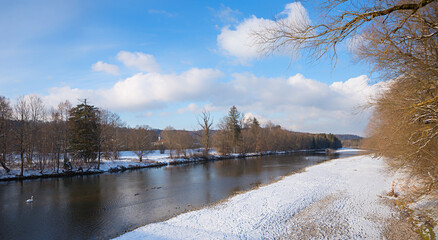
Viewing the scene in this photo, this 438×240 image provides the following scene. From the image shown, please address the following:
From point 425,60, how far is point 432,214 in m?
7.14

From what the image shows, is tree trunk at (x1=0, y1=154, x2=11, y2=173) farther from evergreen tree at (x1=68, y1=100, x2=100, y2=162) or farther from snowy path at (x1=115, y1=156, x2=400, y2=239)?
snowy path at (x1=115, y1=156, x2=400, y2=239)

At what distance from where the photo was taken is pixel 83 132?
2947cm

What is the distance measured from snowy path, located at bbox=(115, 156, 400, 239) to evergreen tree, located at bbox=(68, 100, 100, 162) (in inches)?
960

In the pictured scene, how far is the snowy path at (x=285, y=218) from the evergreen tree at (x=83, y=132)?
80.0 feet

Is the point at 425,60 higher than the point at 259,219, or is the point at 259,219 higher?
the point at 425,60

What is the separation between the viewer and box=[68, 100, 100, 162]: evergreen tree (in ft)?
92.2

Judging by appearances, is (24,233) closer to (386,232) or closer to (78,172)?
(386,232)

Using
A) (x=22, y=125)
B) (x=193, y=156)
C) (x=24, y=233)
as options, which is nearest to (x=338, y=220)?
(x=24, y=233)

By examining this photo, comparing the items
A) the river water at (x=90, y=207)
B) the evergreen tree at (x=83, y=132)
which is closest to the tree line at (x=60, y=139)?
the evergreen tree at (x=83, y=132)

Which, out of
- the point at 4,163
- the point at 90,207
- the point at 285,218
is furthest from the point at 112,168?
the point at 285,218

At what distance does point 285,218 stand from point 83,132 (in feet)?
95.7

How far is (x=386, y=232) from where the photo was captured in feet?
24.9

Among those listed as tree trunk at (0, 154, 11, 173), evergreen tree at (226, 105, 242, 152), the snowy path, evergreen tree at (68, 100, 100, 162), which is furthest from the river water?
evergreen tree at (226, 105, 242, 152)

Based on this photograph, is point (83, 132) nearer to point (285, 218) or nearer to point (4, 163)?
point (4, 163)
